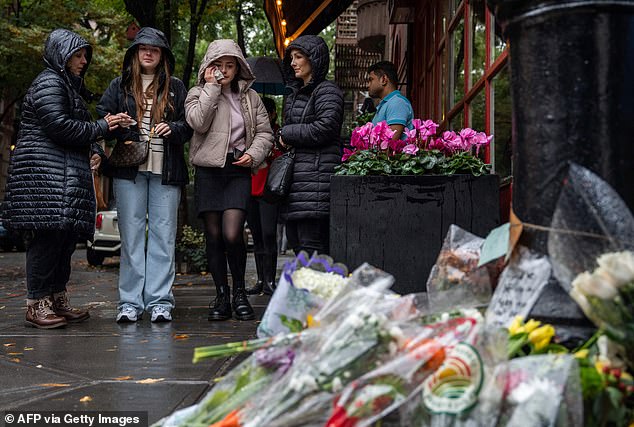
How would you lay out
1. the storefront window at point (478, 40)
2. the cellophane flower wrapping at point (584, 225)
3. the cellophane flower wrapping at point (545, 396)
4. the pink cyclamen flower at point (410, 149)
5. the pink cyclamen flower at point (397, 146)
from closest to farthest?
the cellophane flower wrapping at point (545, 396) → the cellophane flower wrapping at point (584, 225) → the pink cyclamen flower at point (410, 149) → the pink cyclamen flower at point (397, 146) → the storefront window at point (478, 40)

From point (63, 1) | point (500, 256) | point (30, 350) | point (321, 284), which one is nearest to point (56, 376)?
point (30, 350)

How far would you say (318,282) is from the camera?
7.18 feet

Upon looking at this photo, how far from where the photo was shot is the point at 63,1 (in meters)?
19.4

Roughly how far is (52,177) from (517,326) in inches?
158

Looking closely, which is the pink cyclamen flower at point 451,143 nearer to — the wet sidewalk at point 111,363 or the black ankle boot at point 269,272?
the wet sidewalk at point 111,363

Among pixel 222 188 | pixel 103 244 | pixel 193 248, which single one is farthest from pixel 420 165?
pixel 103 244

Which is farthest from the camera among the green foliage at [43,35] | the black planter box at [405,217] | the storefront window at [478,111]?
the green foliage at [43,35]

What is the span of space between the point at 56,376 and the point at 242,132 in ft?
8.31

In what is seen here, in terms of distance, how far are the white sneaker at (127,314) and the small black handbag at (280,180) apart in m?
1.29

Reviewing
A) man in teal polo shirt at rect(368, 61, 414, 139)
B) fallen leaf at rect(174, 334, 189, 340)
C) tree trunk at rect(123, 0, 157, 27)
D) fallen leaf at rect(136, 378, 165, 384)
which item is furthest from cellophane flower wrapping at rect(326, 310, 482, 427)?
tree trunk at rect(123, 0, 157, 27)

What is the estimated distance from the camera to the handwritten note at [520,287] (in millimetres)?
2062

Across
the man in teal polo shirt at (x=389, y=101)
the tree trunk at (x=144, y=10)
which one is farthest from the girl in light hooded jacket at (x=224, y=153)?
the tree trunk at (x=144, y=10)

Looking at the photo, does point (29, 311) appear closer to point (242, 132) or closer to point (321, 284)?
point (242, 132)

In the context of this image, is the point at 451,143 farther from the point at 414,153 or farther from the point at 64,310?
the point at 64,310
